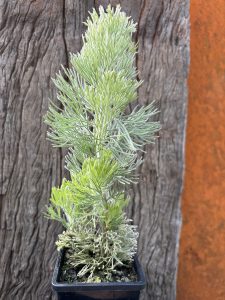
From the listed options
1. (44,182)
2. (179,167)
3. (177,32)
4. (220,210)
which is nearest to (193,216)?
(220,210)

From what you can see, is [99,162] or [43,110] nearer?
[99,162]

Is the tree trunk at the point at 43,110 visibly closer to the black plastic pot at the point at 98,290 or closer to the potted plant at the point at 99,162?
the potted plant at the point at 99,162

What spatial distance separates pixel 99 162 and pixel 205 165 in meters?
0.74

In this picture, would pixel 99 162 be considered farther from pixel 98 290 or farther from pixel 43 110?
pixel 43 110

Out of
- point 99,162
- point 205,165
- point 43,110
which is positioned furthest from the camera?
point 205,165

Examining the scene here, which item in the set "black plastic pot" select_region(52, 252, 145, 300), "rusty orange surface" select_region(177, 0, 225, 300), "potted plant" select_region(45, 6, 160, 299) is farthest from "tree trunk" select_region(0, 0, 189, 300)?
"black plastic pot" select_region(52, 252, 145, 300)

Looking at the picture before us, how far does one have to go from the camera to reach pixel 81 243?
3.56 ft

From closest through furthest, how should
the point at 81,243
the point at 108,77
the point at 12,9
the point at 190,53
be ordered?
the point at 108,77 → the point at 81,243 → the point at 12,9 → the point at 190,53

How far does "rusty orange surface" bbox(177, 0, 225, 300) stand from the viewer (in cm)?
158

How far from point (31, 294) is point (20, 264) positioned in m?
0.12

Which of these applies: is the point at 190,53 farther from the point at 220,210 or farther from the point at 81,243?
the point at 81,243

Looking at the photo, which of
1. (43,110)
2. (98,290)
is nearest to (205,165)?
(43,110)

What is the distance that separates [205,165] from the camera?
1.60 meters

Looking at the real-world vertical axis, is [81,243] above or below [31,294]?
above
